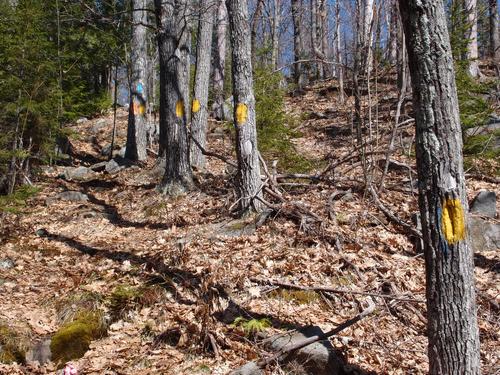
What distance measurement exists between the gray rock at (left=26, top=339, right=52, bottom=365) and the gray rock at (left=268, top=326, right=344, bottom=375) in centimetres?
219

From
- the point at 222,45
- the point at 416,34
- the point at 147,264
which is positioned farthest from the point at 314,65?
the point at 416,34

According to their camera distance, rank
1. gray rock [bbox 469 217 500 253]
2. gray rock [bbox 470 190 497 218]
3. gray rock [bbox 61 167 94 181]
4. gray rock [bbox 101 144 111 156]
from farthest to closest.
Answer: gray rock [bbox 101 144 111 156]
gray rock [bbox 61 167 94 181]
gray rock [bbox 470 190 497 218]
gray rock [bbox 469 217 500 253]

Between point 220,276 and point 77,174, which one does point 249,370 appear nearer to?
point 220,276

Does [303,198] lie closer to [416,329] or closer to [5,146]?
[416,329]

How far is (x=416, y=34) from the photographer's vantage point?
2.81 metres

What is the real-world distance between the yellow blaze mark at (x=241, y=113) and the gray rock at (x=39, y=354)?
3.62 metres

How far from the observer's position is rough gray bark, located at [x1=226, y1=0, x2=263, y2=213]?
600cm

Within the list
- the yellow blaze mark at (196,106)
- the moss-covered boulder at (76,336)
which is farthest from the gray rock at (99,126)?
the moss-covered boulder at (76,336)

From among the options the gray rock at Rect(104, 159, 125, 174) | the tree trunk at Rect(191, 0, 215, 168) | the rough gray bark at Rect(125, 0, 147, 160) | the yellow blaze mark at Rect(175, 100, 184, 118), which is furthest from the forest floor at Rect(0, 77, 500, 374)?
the rough gray bark at Rect(125, 0, 147, 160)

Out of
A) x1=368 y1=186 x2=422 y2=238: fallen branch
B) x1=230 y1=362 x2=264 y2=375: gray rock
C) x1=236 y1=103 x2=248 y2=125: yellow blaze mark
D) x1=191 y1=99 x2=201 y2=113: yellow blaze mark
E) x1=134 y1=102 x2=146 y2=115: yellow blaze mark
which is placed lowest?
x1=230 y1=362 x2=264 y2=375: gray rock

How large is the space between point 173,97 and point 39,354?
5.25 meters

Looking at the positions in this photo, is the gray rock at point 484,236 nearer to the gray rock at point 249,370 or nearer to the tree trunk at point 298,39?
the gray rock at point 249,370

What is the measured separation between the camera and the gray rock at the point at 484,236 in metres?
5.84

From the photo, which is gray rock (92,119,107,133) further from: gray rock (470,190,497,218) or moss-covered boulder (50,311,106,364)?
gray rock (470,190,497,218)
